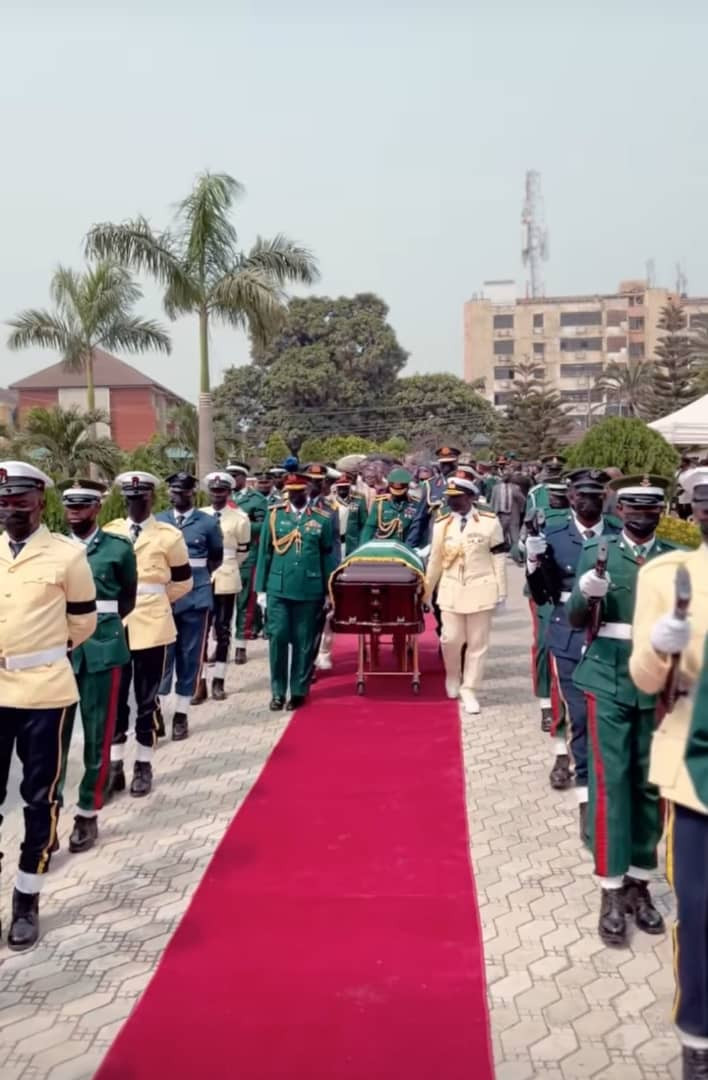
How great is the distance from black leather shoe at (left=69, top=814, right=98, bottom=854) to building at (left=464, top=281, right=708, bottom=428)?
7279 centimetres

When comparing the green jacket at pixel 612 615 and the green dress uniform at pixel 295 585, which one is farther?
the green dress uniform at pixel 295 585

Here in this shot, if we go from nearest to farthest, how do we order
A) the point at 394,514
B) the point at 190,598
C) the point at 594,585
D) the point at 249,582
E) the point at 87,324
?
1. the point at 594,585
2. the point at 190,598
3. the point at 394,514
4. the point at 249,582
5. the point at 87,324

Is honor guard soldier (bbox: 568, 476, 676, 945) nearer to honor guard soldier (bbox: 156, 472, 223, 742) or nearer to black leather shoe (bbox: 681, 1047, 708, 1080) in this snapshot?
black leather shoe (bbox: 681, 1047, 708, 1080)

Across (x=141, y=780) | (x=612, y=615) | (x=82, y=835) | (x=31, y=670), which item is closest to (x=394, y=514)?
(x=141, y=780)

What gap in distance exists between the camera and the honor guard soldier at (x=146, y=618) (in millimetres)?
6238

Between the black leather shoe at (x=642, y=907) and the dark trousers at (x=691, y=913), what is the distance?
124 centimetres

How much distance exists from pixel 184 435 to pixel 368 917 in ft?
65.8

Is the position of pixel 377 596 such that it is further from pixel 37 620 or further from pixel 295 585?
pixel 37 620

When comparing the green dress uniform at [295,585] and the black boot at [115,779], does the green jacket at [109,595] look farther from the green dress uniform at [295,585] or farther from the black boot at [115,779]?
the green dress uniform at [295,585]

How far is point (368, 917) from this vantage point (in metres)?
4.48

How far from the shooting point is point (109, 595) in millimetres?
5520

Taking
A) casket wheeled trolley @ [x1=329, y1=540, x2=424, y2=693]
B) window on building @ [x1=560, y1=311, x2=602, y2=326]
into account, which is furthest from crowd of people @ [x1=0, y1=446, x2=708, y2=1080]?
window on building @ [x1=560, y1=311, x2=602, y2=326]

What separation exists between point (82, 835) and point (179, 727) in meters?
2.18

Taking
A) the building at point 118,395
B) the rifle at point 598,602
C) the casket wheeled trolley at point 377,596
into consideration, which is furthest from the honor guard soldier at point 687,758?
the building at point 118,395
